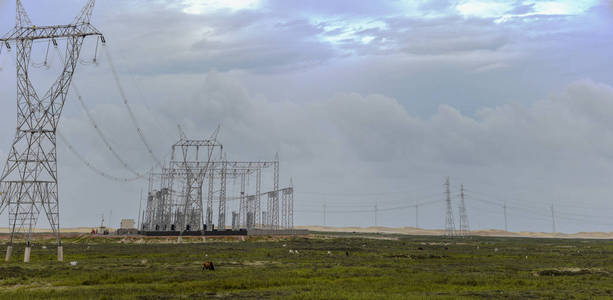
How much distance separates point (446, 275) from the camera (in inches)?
1324

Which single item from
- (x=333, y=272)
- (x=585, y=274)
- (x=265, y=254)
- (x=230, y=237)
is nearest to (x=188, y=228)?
(x=230, y=237)

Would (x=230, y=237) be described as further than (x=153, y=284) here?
Yes

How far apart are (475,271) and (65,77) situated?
3330cm

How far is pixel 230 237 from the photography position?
85812mm

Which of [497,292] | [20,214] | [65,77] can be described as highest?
[65,77]

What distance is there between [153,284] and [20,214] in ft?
50.0

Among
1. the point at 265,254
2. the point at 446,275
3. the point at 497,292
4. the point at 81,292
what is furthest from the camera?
the point at 265,254

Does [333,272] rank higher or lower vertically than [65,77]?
lower

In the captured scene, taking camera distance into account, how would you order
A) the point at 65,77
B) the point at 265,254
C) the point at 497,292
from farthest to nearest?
1. the point at 265,254
2. the point at 65,77
3. the point at 497,292

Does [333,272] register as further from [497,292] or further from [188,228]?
[188,228]

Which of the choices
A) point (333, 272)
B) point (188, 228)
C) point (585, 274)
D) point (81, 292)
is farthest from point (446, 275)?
point (188, 228)

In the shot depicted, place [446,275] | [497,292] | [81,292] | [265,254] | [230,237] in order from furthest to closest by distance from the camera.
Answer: [230,237], [265,254], [446,275], [497,292], [81,292]

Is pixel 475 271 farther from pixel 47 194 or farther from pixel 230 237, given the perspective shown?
pixel 230 237

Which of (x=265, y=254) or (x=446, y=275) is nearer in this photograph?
(x=446, y=275)
